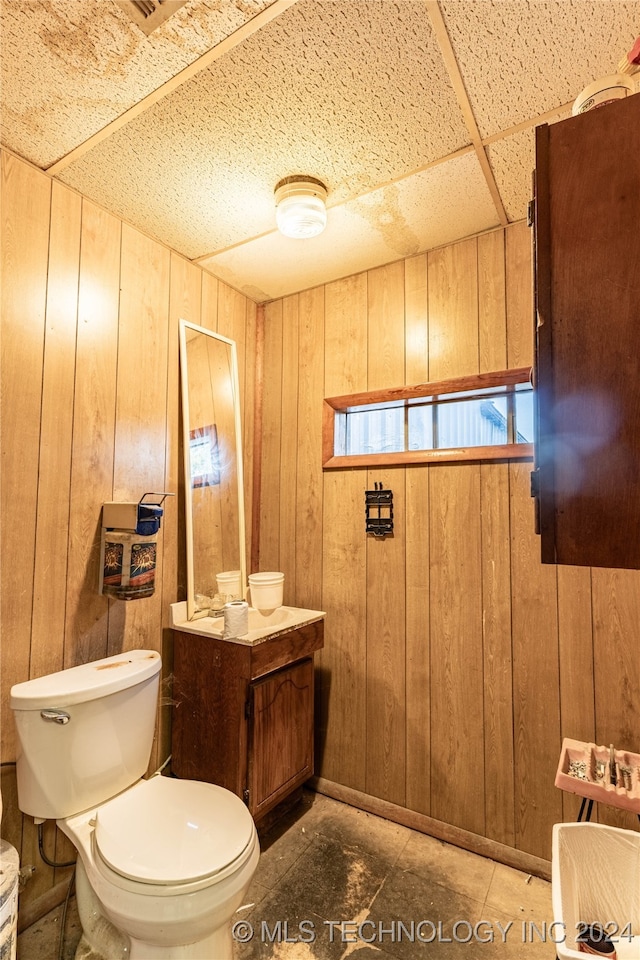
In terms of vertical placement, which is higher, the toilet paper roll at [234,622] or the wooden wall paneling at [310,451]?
the wooden wall paneling at [310,451]

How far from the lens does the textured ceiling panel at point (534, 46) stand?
1.08 metres

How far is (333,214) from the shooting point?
6.06 feet

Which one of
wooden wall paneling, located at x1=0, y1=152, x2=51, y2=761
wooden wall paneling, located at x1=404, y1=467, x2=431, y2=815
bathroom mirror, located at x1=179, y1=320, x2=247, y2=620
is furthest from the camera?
bathroom mirror, located at x1=179, y1=320, x2=247, y2=620

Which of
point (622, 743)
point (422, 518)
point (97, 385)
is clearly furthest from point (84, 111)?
point (622, 743)

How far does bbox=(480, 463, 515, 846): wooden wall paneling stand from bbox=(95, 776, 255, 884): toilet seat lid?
1.03 meters

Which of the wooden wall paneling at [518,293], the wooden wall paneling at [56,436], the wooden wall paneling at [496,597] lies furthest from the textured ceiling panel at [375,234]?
the wooden wall paneling at [56,436]

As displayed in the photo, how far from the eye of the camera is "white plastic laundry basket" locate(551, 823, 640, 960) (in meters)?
1.21

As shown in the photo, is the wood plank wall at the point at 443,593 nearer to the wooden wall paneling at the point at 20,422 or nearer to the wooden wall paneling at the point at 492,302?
the wooden wall paneling at the point at 492,302

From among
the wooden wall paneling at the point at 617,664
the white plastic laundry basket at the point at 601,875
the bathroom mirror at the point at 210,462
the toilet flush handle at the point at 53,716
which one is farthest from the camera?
the bathroom mirror at the point at 210,462

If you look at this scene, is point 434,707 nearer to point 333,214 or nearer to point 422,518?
point 422,518

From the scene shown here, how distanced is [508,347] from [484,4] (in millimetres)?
1068

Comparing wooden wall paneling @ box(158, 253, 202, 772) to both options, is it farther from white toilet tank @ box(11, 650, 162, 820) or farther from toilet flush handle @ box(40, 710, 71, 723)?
toilet flush handle @ box(40, 710, 71, 723)

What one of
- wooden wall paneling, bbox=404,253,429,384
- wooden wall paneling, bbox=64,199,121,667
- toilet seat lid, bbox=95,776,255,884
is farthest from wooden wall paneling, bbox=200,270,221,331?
toilet seat lid, bbox=95,776,255,884

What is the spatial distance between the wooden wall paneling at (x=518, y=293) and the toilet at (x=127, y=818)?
1833 mm
